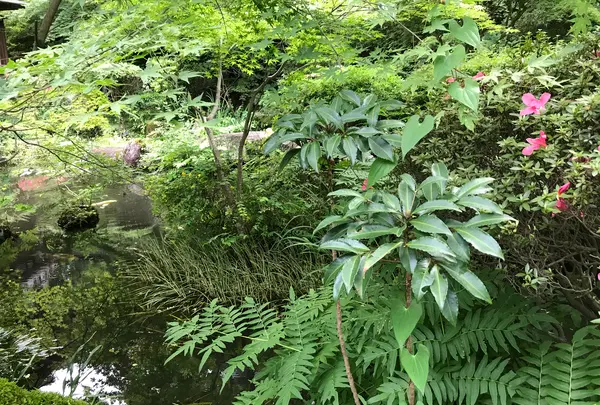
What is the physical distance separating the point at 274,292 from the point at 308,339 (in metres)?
2.10

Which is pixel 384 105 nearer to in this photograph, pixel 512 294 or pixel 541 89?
pixel 541 89

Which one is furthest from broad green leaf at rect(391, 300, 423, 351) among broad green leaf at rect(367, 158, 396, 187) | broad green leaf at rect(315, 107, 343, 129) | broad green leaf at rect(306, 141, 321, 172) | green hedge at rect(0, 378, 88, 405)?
green hedge at rect(0, 378, 88, 405)

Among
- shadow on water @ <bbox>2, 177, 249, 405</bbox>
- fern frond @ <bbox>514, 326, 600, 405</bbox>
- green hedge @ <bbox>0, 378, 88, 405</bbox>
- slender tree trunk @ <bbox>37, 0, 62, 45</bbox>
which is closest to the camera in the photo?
fern frond @ <bbox>514, 326, 600, 405</bbox>

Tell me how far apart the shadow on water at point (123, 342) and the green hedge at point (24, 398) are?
99 centimetres

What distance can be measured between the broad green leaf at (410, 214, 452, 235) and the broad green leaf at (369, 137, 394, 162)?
24 centimetres

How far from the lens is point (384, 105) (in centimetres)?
146

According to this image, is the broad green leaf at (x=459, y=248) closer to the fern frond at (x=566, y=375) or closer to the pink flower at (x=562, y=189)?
the pink flower at (x=562, y=189)

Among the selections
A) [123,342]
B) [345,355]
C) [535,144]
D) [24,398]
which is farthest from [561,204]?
[123,342]

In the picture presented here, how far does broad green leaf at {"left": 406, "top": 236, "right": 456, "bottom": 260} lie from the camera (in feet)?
3.31

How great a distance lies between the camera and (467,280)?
1.05m

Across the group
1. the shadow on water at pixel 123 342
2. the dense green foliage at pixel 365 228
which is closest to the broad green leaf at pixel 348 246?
the dense green foliage at pixel 365 228

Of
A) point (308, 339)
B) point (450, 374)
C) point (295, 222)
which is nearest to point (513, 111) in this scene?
point (450, 374)

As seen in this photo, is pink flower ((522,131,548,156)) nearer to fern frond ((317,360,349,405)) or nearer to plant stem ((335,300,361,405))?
plant stem ((335,300,361,405))

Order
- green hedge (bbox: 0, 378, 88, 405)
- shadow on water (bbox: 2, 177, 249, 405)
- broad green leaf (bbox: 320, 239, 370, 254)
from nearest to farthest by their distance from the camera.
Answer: broad green leaf (bbox: 320, 239, 370, 254)
green hedge (bbox: 0, 378, 88, 405)
shadow on water (bbox: 2, 177, 249, 405)
